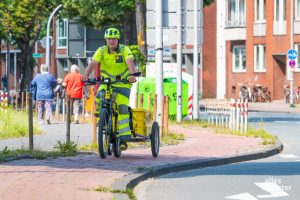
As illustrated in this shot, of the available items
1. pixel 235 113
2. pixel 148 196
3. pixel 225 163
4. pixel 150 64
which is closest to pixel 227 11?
pixel 150 64

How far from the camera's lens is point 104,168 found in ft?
52.9

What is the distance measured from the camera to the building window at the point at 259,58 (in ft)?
237

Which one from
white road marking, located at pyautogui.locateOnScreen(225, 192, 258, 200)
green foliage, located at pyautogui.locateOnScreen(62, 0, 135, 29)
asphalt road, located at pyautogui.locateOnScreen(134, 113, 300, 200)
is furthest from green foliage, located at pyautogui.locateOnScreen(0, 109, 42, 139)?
green foliage, located at pyautogui.locateOnScreen(62, 0, 135, 29)

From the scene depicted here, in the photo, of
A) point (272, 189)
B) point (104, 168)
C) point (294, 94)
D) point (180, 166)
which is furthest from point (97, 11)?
point (272, 189)

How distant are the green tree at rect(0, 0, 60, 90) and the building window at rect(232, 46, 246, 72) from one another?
1531 cm

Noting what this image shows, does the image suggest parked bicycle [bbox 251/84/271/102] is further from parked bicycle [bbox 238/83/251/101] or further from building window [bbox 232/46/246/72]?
building window [bbox 232/46/246/72]

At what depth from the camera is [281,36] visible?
7031 cm

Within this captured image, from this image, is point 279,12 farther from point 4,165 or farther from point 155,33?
point 4,165

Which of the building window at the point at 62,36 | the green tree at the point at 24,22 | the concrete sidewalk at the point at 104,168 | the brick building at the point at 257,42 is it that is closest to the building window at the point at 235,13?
the brick building at the point at 257,42

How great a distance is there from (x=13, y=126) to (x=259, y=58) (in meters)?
47.5

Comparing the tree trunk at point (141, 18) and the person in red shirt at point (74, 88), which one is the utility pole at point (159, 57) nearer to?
the person in red shirt at point (74, 88)

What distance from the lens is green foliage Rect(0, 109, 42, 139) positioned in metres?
25.5

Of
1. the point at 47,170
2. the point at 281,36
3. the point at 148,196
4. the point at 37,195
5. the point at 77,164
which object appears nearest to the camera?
the point at 37,195

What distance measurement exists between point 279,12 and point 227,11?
18.3ft
